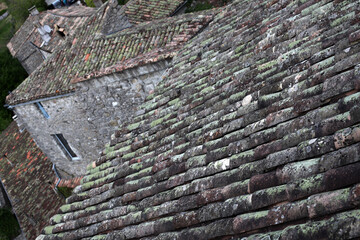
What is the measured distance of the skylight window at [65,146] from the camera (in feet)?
46.8

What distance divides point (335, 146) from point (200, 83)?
3.25m

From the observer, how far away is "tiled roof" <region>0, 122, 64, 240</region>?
13148mm

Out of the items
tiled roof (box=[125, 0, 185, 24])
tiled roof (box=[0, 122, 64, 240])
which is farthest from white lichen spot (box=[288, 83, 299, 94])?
tiled roof (box=[0, 122, 64, 240])

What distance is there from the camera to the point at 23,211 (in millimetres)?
13836

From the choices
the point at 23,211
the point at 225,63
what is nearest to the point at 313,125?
the point at 225,63

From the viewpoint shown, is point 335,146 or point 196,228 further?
point 196,228

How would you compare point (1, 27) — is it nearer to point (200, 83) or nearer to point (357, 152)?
point (200, 83)

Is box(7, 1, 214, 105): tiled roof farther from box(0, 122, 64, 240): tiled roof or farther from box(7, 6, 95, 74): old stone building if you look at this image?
box(7, 6, 95, 74): old stone building

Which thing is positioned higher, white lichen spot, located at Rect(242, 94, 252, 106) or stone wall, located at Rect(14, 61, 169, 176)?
white lichen spot, located at Rect(242, 94, 252, 106)

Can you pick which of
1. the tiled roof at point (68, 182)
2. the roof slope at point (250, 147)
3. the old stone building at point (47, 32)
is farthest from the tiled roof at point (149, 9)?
the roof slope at point (250, 147)

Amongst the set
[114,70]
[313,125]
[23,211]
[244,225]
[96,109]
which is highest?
[313,125]

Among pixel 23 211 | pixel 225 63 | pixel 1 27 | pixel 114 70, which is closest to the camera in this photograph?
pixel 225 63

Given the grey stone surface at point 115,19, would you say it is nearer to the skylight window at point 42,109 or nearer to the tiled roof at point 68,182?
the skylight window at point 42,109

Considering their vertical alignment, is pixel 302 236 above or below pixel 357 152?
below
